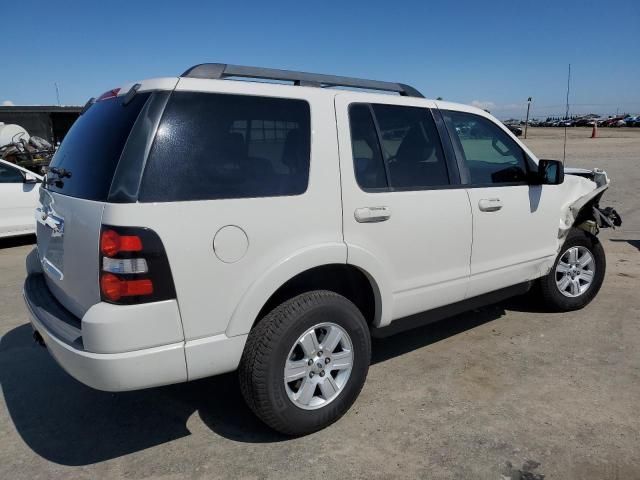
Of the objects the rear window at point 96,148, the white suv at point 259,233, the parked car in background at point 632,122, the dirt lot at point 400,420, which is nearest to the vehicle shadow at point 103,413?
the dirt lot at point 400,420

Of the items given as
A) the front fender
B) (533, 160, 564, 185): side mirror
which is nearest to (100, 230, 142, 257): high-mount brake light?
the front fender

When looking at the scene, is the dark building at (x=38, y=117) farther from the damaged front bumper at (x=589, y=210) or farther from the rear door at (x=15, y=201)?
the damaged front bumper at (x=589, y=210)

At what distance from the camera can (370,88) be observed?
11.2 ft

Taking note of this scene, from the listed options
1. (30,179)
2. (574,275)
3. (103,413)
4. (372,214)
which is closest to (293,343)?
(372,214)

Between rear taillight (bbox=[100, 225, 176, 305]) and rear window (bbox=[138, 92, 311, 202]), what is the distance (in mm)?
186

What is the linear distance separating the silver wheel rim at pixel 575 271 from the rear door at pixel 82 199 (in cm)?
384

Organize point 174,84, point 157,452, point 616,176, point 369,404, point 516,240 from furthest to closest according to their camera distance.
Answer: point 616,176, point 516,240, point 369,404, point 157,452, point 174,84

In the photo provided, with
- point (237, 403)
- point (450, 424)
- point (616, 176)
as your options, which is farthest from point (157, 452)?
point (616, 176)

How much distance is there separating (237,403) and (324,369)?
76 cm

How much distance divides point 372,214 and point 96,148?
1511mm

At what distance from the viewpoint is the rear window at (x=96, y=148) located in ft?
8.02

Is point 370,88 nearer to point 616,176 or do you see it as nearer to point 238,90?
point 238,90

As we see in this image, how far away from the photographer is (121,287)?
7.53 feet

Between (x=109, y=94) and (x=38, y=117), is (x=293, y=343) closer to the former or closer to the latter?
(x=109, y=94)
